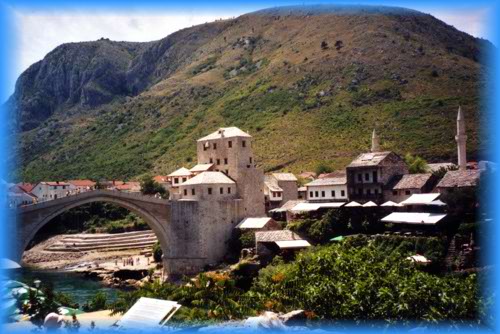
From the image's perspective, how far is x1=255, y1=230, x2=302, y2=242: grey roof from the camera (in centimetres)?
3241

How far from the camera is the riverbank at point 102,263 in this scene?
127 ft

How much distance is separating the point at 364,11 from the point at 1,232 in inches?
3515

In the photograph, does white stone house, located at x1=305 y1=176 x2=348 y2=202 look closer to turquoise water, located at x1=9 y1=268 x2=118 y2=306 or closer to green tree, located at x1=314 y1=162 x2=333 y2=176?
green tree, located at x1=314 y1=162 x2=333 y2=176

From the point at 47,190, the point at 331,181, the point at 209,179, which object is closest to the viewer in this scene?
the point at 209,179

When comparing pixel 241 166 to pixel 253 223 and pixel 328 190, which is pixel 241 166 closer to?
pixel 253 223

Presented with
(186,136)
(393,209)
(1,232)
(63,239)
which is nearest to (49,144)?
(186,136)

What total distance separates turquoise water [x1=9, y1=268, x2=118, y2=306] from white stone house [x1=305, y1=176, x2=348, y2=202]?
15.4m

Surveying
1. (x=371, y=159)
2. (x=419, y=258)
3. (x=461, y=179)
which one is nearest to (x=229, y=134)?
(x=371, y=159)

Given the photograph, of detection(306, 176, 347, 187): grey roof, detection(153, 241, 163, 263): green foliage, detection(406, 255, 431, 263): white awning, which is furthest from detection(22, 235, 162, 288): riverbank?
detection(406, 255, 431, 263): white awning

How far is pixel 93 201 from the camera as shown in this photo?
3384 cm

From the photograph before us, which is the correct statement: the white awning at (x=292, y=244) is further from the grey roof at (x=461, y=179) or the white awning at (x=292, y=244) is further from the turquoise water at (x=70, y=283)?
the turquoise water at (x=70, y=283)

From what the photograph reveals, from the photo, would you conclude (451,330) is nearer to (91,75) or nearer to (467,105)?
(467,105)

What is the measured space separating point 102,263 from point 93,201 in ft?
45.3

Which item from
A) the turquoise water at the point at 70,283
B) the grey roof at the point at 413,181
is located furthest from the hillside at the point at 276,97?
the turquoise water at the point at 70,283
